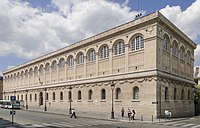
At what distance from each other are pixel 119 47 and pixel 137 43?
429 cm

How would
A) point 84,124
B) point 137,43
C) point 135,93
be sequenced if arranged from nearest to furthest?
point 84,124
point 135,93
point 137,43

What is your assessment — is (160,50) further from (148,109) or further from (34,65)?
(34,65)

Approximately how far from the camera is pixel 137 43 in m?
39.1

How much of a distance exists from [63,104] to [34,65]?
21728 millimetres

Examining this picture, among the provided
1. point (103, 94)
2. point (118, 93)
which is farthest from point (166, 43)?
point (103, 94)

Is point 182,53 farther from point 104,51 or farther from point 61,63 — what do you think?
point 61,63

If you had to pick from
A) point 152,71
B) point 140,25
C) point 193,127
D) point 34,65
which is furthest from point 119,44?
point 34,65

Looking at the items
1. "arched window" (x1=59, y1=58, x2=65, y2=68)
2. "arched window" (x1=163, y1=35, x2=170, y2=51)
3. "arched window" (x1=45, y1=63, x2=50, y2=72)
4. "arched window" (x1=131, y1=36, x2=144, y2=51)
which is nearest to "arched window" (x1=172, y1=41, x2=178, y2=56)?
"arched window" (x1=163, y1=35, x2=170, y2=51)

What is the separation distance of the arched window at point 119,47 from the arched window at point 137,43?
231cm

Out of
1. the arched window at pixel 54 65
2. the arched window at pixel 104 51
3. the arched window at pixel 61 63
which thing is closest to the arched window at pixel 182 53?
the arched window at pixel 104 51

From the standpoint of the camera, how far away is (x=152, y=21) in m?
36.4

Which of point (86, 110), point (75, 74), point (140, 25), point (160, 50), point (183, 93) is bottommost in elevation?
point (86, 110)

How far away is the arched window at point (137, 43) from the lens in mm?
38438

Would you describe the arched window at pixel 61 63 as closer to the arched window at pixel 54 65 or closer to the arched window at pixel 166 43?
the arched window at pixel 54 65
